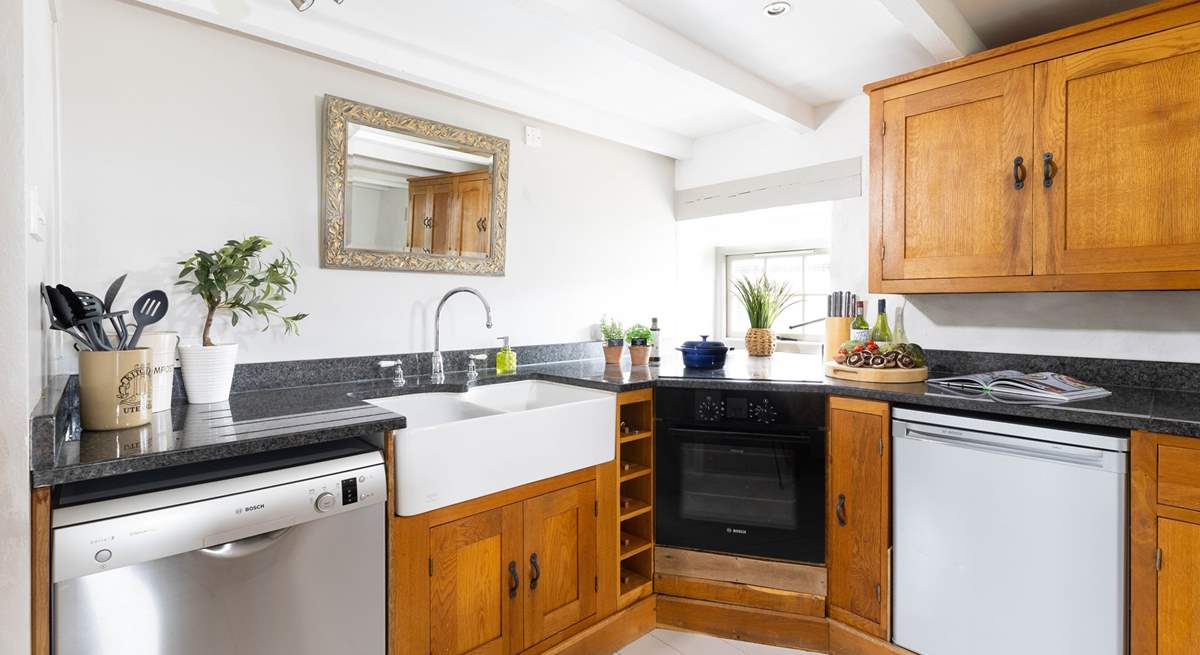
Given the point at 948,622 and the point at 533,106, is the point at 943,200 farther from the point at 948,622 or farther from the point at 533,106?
the point at 533,106

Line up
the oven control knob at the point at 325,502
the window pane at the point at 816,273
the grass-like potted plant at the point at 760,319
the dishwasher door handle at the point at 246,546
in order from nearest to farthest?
the dishwasher door handle at the point at 246,546
the oven control knob at the point at 325,502
the grass-like potted plant at the point at 760,319
the window pane at the point at 816,273

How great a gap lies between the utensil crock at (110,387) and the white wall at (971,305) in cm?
273

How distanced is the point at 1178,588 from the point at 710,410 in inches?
51.6

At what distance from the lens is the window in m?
3.39

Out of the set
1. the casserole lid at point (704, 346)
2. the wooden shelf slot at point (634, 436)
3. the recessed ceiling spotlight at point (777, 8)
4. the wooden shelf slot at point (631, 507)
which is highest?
the recessed ceiling spotlight at point (777, 8)

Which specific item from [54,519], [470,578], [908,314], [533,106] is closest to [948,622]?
[908,314]

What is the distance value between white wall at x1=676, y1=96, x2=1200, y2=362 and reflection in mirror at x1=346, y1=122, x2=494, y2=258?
149 centimetres

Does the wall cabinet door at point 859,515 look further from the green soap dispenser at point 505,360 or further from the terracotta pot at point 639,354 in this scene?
the green soap dispenser at point 505,360

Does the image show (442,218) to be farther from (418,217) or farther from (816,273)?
(816,273)

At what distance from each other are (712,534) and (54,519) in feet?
6.18

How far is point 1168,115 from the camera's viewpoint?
5.58ft

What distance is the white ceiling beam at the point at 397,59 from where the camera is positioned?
179 cm

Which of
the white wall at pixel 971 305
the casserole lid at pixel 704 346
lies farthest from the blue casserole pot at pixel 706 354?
the white wall at pixel 971 305

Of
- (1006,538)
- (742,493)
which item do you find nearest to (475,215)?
(742,493)
